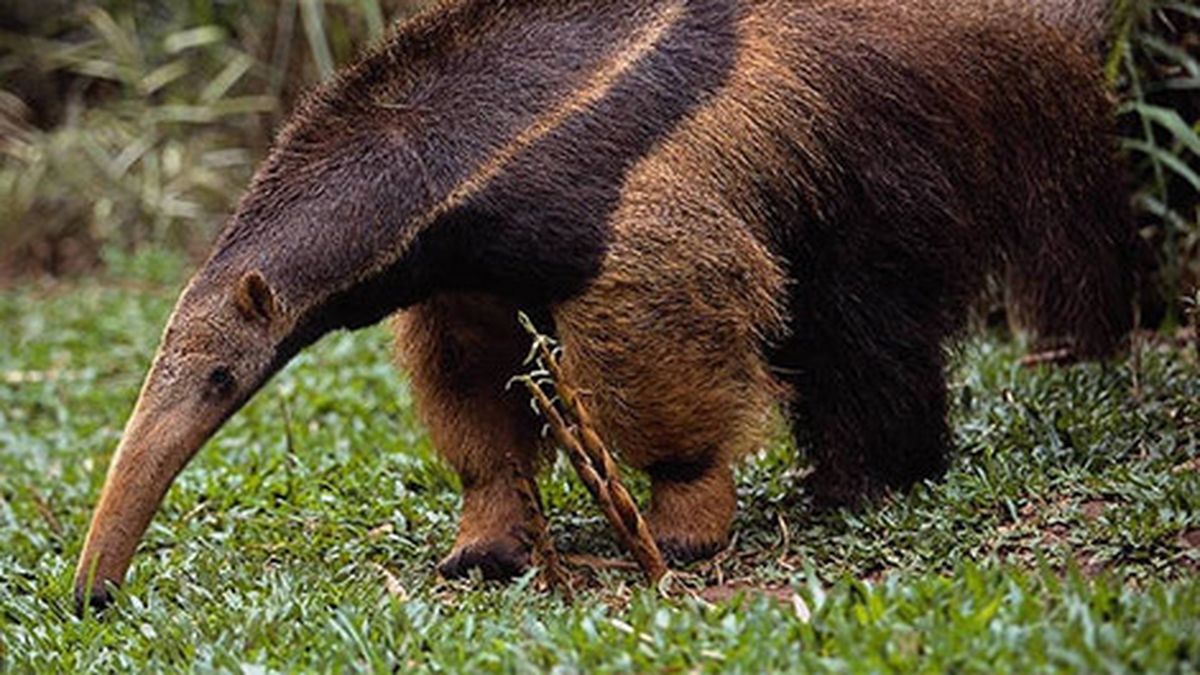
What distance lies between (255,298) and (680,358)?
1.12 metres

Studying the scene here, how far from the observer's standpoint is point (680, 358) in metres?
4.82

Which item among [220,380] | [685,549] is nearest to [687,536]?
[685,549]

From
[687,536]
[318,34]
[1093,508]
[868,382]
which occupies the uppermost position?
[318,34]

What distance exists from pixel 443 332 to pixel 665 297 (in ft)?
2.73

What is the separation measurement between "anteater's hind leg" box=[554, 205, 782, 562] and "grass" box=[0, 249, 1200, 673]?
0.72 feet

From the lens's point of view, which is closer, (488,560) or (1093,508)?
(1093,508)

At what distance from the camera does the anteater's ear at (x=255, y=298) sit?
4680 mm

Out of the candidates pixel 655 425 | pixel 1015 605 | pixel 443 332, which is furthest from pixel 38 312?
pixel 1015 605

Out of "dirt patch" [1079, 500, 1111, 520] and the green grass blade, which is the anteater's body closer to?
"dirt patch" [1079, 500, 1111, 520]

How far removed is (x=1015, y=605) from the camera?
3607mm

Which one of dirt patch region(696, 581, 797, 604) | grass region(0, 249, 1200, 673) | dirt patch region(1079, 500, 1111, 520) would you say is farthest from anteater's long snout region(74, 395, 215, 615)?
dirt patch region(1079, 500, 1111, 520)

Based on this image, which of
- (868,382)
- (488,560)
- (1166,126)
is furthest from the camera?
(1166,126)

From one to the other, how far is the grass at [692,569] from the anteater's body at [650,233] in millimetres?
299

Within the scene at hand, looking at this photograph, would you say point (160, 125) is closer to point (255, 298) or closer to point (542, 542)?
point (255, 298)
